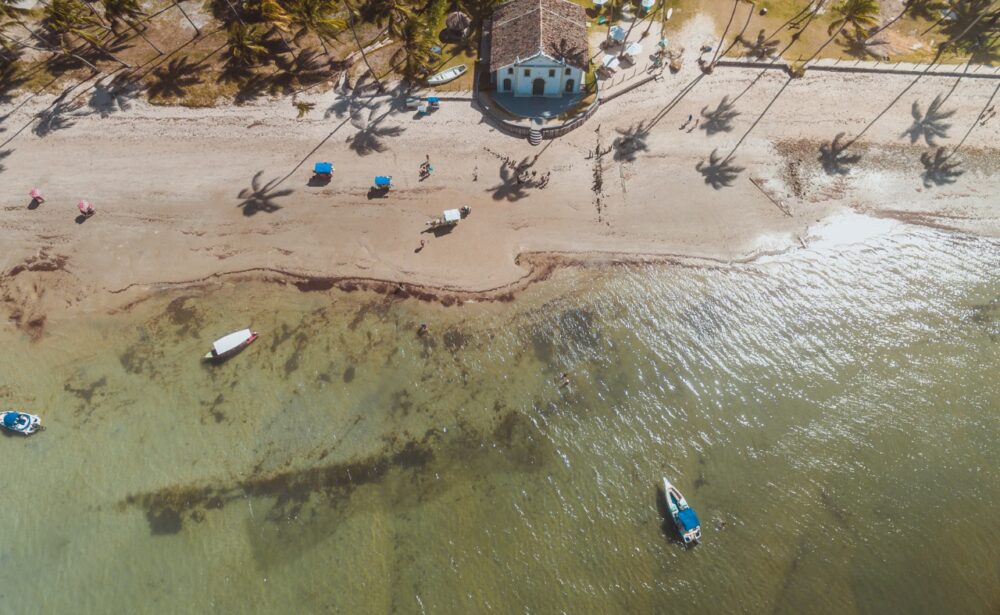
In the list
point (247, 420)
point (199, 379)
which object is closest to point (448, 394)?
point (247, 420)

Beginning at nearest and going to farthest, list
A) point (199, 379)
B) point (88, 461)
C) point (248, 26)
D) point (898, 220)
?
point (88, 461)
point (199, 379)
point (898, 220)
point (248, 26)

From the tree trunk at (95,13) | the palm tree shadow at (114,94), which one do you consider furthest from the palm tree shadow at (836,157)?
the tree trunk at (95,13)

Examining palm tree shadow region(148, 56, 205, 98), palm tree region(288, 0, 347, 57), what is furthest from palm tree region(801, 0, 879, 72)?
palm tree shadow region(148, 56, 205, 98)

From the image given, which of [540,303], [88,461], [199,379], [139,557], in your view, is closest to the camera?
[139,557]

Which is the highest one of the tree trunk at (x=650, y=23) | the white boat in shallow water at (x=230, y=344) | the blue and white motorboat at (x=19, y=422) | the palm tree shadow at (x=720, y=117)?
the tree trunk at (x=650, y=23)

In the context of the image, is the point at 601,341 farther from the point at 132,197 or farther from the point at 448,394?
the point at 132,197

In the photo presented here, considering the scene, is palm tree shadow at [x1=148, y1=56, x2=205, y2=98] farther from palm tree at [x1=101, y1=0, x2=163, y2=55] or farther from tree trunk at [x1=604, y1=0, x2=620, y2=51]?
tree trunk at [x1=604, y1=0, x2=620, y2=51]

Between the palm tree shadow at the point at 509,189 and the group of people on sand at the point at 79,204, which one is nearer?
the group of people on sand at the point at 79,204

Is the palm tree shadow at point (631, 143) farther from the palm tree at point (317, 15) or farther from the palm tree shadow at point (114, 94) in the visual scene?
the palm tree shadow at point (114, 94)

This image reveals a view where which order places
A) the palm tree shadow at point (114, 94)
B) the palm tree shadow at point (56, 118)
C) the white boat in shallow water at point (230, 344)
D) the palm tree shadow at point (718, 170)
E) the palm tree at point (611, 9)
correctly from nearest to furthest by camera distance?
the white boat in shallow water at point (230, 344) < the palm tree shadow at point (718, 170) < the palm tree shadow at point (56, 118) < the palm tree shadow at point (114, 94) < the palm tree at point (611, 9)
